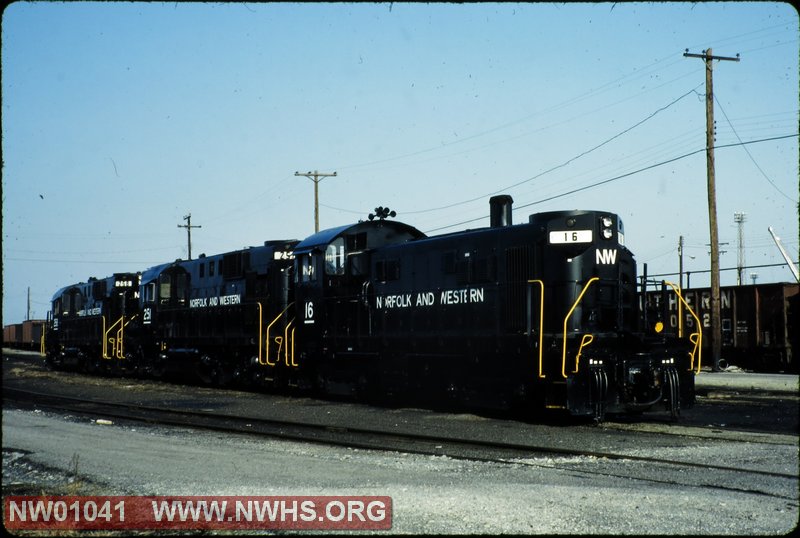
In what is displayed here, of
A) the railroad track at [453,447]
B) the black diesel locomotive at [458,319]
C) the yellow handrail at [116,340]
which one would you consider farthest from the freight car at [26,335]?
the railroad track at [453,447]

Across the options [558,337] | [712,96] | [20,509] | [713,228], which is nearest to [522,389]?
[558,337]

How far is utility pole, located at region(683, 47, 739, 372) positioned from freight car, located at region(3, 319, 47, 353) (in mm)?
53362

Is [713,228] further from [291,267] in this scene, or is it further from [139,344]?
[139,344]

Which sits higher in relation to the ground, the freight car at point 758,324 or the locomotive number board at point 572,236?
the locomotive number board at point 572,236

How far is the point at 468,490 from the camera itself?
28.2 ft

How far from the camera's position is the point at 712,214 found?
28.2 m

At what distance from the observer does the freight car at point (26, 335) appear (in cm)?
6944

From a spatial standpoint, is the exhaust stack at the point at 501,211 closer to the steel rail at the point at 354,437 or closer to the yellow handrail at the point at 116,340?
the steel rail at the point at 354,437

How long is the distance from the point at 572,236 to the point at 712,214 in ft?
48.2

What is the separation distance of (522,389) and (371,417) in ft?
10.9

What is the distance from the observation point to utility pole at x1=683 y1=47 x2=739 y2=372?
89.4 feet

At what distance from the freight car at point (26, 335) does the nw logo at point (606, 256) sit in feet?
193

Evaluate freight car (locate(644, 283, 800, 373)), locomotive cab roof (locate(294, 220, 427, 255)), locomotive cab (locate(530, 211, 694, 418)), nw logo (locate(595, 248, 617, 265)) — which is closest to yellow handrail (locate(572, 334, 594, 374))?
locomotive cab (locate(530, 211, 694, 418))

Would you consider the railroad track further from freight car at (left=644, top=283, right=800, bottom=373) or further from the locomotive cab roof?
freight car at (left=644, top=283, right=800, bottom=373)
